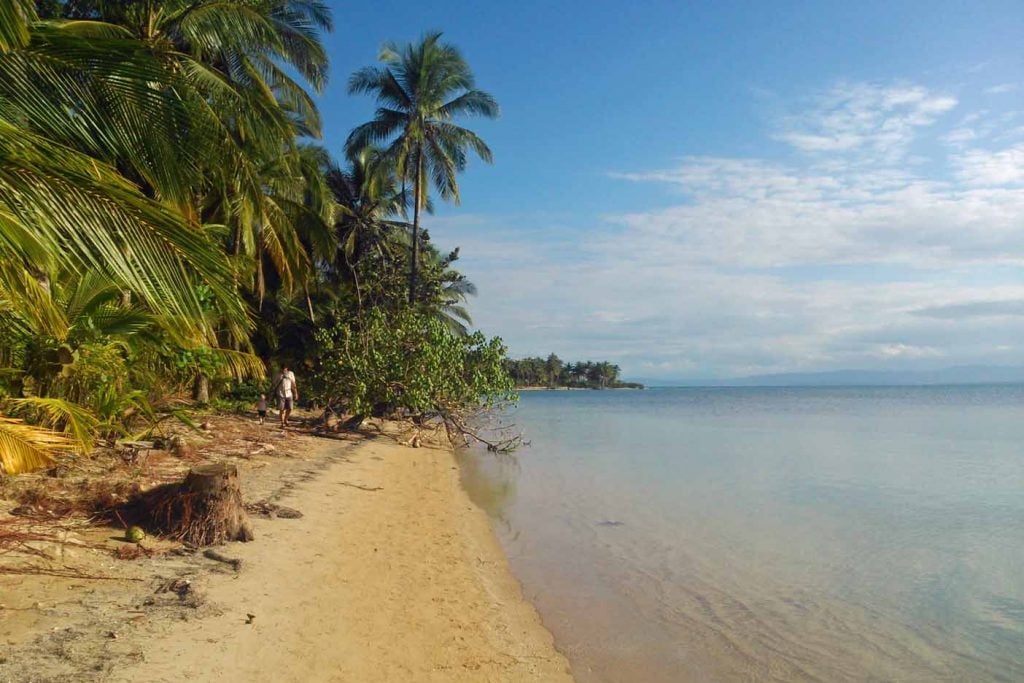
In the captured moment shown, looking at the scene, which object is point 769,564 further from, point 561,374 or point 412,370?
point 561,374

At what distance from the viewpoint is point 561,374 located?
122 metres

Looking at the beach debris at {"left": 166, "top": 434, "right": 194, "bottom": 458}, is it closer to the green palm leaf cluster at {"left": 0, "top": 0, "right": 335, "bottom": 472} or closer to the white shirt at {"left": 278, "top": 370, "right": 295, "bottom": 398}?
the green palm leaf cluster at {"left": 0, "top": 0, "right": 335, "bottom": 472}

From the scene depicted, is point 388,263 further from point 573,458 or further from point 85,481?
point 85,481

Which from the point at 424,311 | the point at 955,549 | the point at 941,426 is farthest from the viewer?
the point at 941,426

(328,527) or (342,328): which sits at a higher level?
(342,328)

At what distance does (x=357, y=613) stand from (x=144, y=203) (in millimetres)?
3183

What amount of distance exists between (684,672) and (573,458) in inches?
501

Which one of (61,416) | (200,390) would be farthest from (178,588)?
(200,390)

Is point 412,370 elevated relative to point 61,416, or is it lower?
elevated

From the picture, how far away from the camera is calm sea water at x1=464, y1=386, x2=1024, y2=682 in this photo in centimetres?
519

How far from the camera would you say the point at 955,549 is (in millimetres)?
8492

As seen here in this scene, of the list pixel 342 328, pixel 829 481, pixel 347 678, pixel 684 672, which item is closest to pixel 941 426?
pixel 829 481

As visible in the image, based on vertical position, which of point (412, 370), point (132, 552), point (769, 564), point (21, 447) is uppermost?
point (412, 370)

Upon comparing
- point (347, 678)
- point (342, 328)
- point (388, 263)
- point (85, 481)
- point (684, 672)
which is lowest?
point (684, 672)
